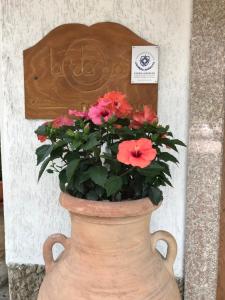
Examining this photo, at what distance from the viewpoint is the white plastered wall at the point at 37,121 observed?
180 cm

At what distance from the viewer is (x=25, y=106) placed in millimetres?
1938

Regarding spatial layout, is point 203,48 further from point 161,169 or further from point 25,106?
point 25,106

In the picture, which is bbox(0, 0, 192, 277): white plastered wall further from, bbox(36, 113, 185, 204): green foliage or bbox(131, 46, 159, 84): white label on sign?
bbox(36, 113, 185, 204): green foliage

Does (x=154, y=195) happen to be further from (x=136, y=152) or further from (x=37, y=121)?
(x=37, y=121)

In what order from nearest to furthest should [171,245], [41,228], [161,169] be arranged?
1. [161,169]
2. [171,245]
3. [41,228]

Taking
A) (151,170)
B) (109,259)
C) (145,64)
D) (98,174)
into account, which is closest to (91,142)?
(98,174)

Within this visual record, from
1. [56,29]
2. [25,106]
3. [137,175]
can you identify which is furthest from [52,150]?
[56,29]

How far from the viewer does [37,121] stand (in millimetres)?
1950

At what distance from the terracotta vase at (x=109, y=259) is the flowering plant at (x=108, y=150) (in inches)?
2.7

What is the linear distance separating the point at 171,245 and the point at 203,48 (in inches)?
33.9

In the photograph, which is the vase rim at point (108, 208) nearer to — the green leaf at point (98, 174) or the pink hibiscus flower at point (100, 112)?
the green leaf at point (98, 174)

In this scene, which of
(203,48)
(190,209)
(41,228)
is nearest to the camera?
(203,48)

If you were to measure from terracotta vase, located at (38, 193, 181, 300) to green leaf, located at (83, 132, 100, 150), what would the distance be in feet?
0.63

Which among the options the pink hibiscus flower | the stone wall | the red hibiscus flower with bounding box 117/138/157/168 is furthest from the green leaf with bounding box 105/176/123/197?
the stone wall
